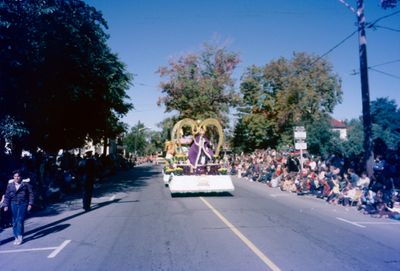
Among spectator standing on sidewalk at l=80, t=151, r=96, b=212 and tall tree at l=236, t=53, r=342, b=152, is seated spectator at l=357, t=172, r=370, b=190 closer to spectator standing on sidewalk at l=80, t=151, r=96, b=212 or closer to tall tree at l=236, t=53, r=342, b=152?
spectator standing on sidewalk at l=80, t=151, r=96, b=212

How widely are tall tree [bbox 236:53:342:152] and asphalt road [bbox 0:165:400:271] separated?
98.4 feet

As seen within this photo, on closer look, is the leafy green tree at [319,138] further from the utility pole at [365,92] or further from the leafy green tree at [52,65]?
the leafy green tree at [52,65]

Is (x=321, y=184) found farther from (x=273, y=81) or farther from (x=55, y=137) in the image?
(x=273, y=81)

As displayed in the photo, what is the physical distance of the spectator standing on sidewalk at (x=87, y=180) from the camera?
42.2ft

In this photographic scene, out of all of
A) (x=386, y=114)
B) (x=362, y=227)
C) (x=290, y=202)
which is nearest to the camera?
(x=362, y=227)

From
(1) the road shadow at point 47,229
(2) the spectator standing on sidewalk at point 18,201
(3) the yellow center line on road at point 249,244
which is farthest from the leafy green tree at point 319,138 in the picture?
(2) the spectator standing on sidewalk at point 18,201

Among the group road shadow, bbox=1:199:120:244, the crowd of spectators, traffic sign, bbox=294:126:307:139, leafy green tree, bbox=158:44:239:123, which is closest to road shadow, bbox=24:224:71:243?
road shadow, bbox=1:199:120:244

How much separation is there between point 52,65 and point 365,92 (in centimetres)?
1362

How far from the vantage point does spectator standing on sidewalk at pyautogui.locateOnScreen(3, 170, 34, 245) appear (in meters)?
8.17

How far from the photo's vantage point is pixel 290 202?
14.6 meters

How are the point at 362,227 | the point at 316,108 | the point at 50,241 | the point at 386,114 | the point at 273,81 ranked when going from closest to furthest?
the point at 50,241 < the point at 362,227 < the point at 316,108 < the point at 273,81 < the point at 386,114

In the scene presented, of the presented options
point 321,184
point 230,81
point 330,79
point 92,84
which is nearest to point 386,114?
point 330,79

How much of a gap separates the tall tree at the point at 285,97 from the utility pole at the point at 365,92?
996 inches

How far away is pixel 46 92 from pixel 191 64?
2514cm
